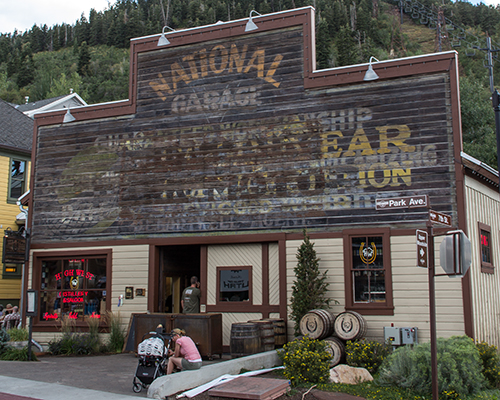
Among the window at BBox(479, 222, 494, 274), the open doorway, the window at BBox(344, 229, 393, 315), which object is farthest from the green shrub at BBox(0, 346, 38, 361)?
the window at BBox(479, 222, 494, 274)

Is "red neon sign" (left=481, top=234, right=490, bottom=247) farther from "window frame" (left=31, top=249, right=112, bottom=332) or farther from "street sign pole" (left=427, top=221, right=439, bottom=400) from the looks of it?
"window frame" (left=31, top=249, right=112, bottom=332)

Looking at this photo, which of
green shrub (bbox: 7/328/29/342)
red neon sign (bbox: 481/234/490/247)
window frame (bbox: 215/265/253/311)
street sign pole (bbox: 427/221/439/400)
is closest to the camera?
street sign pole (bbox: 427/221/439/400)

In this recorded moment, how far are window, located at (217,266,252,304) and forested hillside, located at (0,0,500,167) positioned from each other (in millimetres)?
51212

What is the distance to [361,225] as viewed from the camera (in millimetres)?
13750

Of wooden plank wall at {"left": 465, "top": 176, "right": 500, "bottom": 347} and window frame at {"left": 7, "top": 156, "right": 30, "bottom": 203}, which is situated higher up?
window frame at {"left": 7, "top": 156, "right": 30, "bottom": 203}

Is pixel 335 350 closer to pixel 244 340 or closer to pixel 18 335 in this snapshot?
pixel 244 340

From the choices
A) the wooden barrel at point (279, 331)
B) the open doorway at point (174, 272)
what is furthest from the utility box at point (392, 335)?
the open doorway at point (174, 272)

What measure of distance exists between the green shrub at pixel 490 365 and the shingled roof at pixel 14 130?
2016cm

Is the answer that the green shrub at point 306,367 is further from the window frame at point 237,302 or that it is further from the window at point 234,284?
the window at point 234,284

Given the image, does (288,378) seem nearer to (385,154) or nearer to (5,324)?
(385,154)

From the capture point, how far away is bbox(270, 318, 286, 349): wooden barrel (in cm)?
1333

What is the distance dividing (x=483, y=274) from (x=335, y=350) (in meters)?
4.83

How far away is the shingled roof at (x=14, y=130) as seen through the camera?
24.0m

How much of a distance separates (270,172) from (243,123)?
1.69 m
